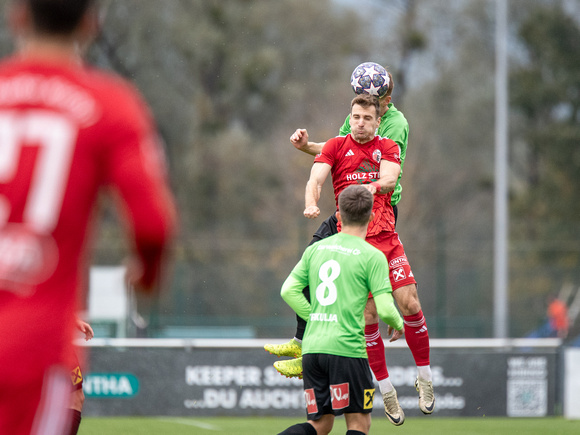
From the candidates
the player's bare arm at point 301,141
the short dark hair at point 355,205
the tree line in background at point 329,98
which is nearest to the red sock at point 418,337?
the player's bare arm at point 301,141

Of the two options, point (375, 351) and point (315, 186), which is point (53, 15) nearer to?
point (315, 186)

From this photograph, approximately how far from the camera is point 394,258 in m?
7.21

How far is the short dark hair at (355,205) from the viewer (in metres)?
5.70

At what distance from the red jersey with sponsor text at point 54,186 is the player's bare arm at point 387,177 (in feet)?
13.8

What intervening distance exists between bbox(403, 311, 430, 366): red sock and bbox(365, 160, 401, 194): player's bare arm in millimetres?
1118

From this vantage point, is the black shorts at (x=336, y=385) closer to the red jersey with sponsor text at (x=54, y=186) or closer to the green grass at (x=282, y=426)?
the red jersey with sponsor text at (x=54, y=186)

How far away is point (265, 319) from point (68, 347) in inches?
883

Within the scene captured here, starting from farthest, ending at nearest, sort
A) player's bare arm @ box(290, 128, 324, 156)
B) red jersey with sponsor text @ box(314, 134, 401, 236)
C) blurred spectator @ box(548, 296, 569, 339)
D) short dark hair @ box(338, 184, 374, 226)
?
blurred spectator @ box(548, 296, 569, 339)
player's bare arm @ box(290, 128, 324, 156)
red jersey with sponsor text @ box(314, 134, 401, 236)
short dark hair @ box(338, 184, 374, 226)

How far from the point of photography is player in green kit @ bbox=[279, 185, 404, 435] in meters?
5.61

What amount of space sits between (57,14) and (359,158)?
15.0 feet

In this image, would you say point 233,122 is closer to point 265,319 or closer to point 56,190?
point 265,319

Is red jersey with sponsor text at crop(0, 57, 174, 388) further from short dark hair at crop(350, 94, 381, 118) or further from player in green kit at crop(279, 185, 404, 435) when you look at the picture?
short dark hair at crop(350, 94, 381, 118)

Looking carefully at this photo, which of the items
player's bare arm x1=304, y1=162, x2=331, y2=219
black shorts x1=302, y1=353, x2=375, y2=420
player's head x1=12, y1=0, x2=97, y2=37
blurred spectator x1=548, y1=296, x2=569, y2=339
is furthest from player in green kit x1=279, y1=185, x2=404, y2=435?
blurred spectator x1=548, y1=296, x2=569, y2=339

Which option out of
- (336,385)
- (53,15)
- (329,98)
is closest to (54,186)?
(53,15)
